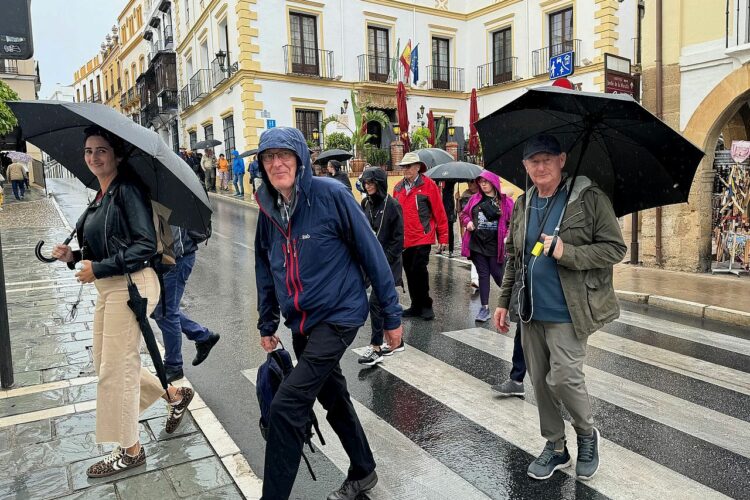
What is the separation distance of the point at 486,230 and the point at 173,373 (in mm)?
3831

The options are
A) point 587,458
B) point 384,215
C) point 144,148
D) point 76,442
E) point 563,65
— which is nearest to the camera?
point 144,148

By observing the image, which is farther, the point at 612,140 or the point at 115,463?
the point at 115,463

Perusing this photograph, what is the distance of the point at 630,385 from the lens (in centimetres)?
490

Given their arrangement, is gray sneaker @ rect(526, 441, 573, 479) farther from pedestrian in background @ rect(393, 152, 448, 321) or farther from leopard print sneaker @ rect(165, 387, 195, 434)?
pedestrian in background @ rect(393, 152, 448, 321)

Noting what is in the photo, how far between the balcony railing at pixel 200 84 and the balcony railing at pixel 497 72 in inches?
541

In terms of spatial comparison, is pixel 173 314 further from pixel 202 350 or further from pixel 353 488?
pixel 353 488

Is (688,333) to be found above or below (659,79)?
below

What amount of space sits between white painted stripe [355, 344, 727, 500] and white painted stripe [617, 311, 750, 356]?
2.79 metres

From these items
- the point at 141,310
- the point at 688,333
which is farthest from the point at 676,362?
the point at 141,310

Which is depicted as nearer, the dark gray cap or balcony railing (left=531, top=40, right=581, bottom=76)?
the dark gray cap

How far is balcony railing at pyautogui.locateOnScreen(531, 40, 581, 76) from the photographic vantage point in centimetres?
2630

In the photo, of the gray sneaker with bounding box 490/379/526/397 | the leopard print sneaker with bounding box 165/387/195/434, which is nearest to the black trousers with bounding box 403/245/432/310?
the gray sneaker with bounding box 490/379/526/397

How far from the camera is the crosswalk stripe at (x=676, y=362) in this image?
5.00 meters

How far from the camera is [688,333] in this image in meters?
6.59
